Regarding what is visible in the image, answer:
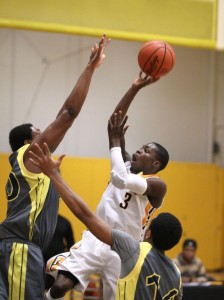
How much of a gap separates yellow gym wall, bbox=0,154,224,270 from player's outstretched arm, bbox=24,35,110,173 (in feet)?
24.1

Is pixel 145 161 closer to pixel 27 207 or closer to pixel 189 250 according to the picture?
pixel 27 207

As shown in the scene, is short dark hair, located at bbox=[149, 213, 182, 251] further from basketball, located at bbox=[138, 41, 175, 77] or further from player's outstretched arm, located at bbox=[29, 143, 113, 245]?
basketball, located at bbox=[138, 41, 175, 77]

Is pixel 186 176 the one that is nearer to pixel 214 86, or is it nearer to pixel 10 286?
pixel 214 86

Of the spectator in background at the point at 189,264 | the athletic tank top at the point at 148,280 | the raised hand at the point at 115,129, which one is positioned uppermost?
the raised hand at the point at 115,129

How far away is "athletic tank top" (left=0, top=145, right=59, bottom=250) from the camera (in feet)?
17.0

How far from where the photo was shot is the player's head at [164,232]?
463 centimetres

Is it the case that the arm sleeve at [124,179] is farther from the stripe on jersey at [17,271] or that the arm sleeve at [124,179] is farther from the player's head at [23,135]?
the stripe on jersey at [17,271]

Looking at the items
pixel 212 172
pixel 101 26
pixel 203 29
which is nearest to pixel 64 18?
pixel 101 26

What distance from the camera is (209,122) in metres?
14.8

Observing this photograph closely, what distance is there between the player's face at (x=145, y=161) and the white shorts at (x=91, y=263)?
28.4 inches

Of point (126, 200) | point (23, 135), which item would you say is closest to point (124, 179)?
point (126, 200)

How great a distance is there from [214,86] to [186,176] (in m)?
2.28

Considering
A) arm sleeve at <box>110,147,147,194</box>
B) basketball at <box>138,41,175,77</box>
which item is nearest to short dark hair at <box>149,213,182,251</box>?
arm sleeve at <box>110,147,147,194</box>

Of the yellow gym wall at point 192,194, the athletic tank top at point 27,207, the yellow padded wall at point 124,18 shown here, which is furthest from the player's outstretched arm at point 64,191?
the yellow gym wall at point 192,194
